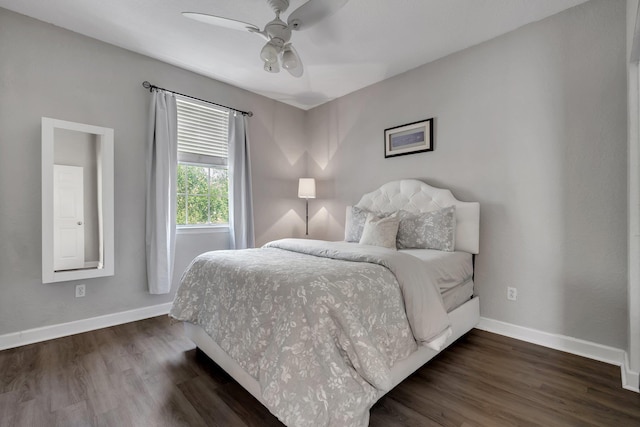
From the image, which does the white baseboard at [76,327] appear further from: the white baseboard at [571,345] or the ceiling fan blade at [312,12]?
the white baseboard at [571,345]

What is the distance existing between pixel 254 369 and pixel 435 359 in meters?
1.34

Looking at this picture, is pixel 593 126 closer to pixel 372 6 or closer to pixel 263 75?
pixel 372 6

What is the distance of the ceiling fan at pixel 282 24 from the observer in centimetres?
179

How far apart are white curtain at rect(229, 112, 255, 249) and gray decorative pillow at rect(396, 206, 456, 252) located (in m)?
1.91

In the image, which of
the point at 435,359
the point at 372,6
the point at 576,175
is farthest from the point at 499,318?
the point at 372,6

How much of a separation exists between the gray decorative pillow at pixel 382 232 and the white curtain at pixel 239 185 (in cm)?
163

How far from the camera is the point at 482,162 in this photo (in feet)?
8.84

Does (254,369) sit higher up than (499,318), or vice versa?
(254,369)

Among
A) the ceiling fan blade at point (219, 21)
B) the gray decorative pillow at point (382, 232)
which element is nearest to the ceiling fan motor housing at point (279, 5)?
the ceiling fan blade at point (219, 21)

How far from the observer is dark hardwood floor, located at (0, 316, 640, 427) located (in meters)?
1.48

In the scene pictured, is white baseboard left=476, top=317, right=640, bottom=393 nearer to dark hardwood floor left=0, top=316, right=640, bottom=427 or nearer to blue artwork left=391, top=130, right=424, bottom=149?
dark hardwood floor left=0, top=316, right=640, bottom=427

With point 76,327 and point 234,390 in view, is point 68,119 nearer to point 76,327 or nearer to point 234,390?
point 76,327

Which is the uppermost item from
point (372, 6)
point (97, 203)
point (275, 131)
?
point (372, 6)

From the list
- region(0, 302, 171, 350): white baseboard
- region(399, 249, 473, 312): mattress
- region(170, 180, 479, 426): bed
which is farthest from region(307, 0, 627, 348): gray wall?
region(0, 302, 171, 350): white baseboard
